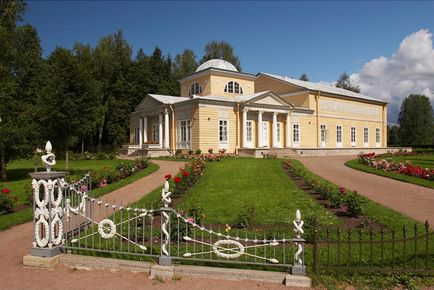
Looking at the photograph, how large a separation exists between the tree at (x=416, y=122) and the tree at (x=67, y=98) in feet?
216

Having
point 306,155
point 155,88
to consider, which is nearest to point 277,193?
point 306,155

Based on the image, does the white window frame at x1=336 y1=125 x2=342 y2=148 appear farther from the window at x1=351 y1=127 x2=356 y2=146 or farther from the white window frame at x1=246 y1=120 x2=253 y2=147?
the white window frame at x1=246 y1=120 x2=253 y2=147

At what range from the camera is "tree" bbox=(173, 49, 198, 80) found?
180ft

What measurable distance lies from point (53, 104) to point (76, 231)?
46.1ft

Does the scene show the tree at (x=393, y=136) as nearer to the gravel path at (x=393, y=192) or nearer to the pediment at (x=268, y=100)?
the pediment at (x=268, y=100)

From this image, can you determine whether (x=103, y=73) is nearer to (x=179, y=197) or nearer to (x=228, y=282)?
(x=179, y=197)

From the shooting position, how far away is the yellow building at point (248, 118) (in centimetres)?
2739

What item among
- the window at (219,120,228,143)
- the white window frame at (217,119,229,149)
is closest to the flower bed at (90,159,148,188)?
the white window frame at (217,119,229,149)

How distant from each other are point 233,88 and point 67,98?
1745 centimetres

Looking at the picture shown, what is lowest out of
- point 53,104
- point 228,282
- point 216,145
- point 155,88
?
point 228,282

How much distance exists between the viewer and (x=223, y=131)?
91.0 ft

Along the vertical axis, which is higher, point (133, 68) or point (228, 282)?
point (133, 68)

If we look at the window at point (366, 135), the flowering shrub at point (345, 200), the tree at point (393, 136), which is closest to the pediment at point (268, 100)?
the window at point (366, 135)

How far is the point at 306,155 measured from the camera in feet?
95.7
